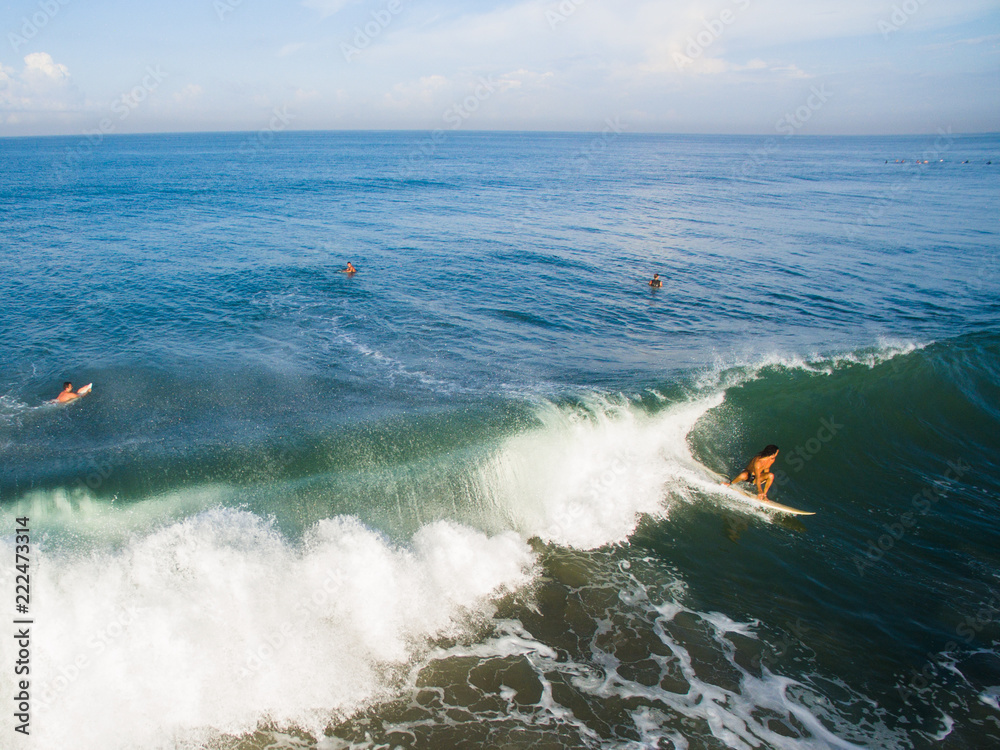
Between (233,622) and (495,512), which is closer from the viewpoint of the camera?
(233,622)

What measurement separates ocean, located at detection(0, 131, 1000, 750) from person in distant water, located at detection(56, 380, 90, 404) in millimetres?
286

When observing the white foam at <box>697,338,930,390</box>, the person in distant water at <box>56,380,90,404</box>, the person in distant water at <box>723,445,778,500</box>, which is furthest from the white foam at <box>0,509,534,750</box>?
the white foam at <box>697,338,930,390</box>

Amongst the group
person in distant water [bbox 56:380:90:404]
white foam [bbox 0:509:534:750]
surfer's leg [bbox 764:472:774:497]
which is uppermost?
person in distant water [bbox 56:380:90:404]

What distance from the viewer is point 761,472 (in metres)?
15.0

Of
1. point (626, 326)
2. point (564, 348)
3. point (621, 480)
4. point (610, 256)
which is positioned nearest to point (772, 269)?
point (610, 256)

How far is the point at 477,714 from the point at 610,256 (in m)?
32.5

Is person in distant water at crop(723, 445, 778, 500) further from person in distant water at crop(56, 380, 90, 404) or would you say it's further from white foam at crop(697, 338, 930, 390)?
person in distant water at crop(56, 380, 90, 404)

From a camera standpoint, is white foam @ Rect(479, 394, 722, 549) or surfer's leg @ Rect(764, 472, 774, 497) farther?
surfer's leg @ Rect(764, 472, 774, 497)

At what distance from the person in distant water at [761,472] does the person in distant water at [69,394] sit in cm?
2239

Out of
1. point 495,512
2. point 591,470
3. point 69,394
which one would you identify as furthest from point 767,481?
A: point 69,394

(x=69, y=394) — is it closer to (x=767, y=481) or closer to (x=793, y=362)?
(x=767, y=481)

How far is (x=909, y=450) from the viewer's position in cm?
1745

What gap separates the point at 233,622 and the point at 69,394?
12922mm

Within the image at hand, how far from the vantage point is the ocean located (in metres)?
9.80
